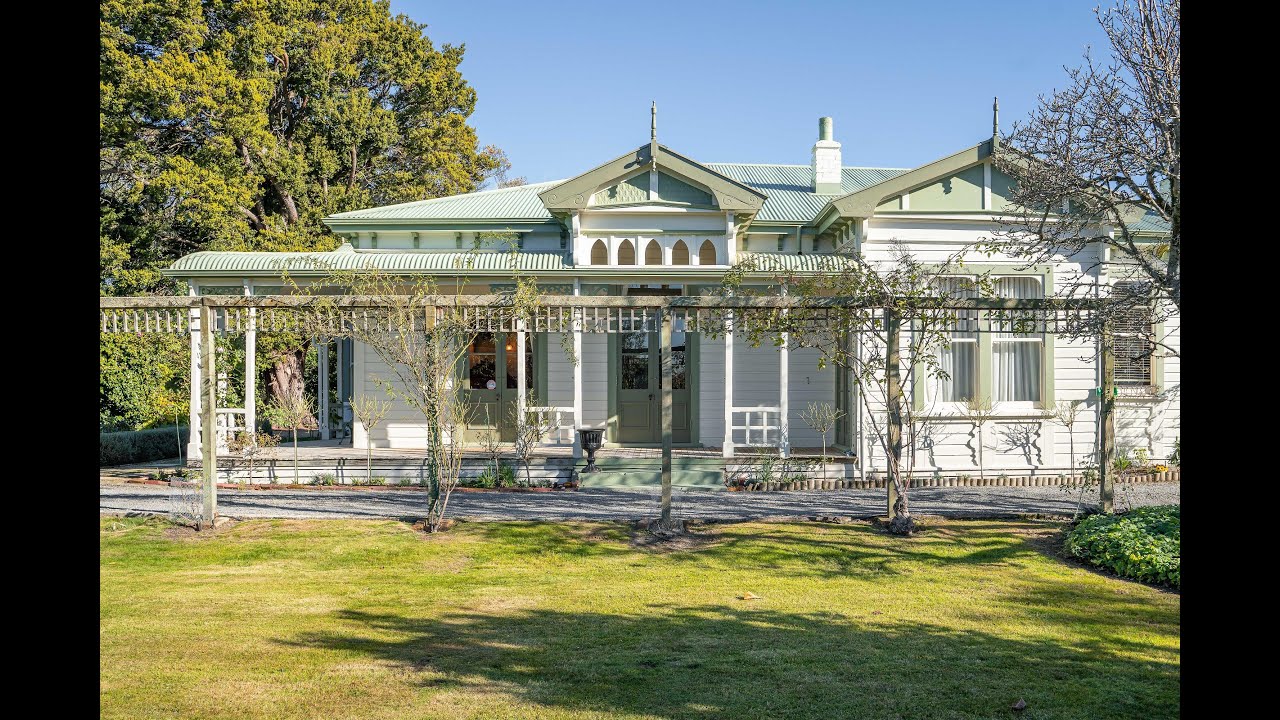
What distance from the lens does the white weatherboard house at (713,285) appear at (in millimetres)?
13969

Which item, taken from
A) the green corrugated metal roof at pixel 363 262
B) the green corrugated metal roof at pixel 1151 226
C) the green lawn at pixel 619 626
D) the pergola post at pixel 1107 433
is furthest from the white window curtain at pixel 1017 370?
the green corrugated metal roof at pixel 363 262

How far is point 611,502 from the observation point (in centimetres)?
1170

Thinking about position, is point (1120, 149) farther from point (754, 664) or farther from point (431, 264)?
point (431, 264)

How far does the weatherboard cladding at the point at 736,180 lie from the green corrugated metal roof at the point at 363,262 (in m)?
1.34

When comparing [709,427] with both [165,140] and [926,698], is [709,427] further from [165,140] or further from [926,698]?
[165,140]

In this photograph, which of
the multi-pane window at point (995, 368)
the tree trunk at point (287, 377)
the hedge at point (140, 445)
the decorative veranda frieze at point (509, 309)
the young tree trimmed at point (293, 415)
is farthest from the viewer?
the tree trunk at point (287, 377)

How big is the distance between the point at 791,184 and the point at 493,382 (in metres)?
8.92

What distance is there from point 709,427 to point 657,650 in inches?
405

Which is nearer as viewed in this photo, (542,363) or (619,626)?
(619,626)

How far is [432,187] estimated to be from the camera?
2962 centimetres

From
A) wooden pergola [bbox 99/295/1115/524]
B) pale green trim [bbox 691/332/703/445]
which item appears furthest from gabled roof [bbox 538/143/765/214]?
wooden pergola [bbox 99/295/1115/524]

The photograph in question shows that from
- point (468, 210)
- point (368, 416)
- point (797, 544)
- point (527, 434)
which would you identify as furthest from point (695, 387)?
point (797, 544)

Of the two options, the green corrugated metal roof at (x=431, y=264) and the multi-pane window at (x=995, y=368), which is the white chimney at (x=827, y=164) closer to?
the green corrugated metal roof at (x=431, y=264)
